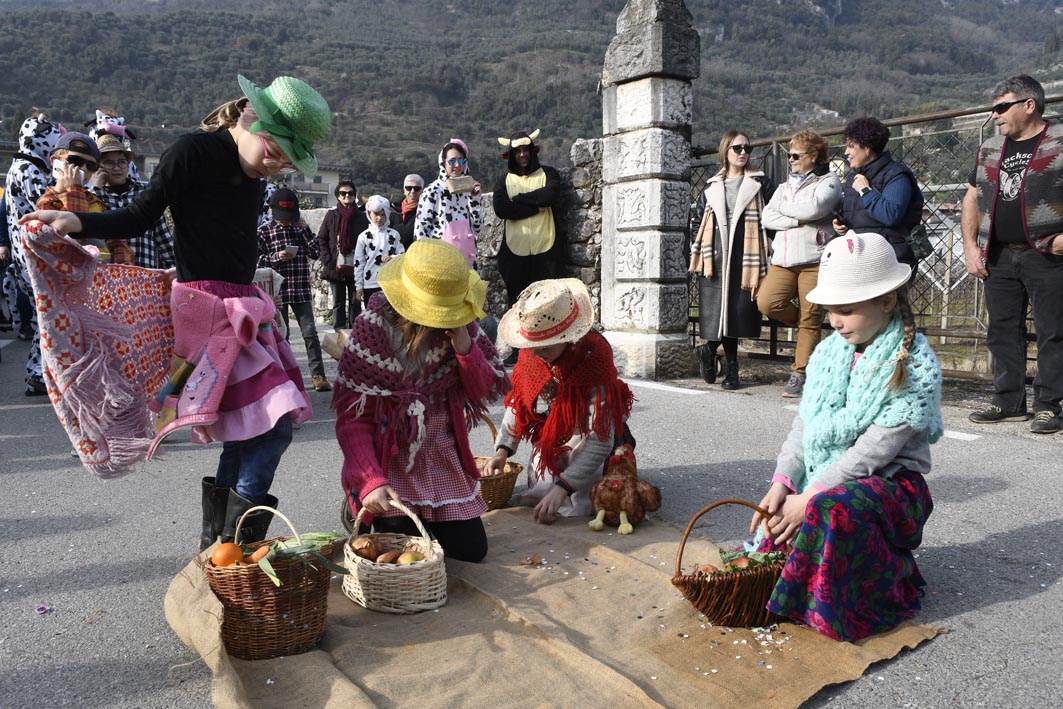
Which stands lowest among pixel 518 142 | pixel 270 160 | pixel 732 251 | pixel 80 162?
pixel 732 251

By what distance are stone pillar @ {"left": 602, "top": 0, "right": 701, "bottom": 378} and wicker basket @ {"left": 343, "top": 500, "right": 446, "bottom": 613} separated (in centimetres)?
513

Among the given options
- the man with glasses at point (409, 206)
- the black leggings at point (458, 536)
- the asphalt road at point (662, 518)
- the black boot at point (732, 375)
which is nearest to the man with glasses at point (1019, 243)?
the asphalt road at point (662, 518)

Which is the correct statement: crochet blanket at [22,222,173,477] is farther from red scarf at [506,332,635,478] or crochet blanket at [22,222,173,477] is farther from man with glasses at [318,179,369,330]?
man with glasses at [318,179,369,330]

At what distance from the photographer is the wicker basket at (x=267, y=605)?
8.23ft

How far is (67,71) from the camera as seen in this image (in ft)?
194

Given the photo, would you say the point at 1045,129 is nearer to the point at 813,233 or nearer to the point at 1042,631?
the point at 813,233

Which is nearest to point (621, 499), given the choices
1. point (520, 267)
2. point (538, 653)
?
point (538, 653)

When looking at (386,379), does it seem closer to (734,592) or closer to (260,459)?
(260,459)

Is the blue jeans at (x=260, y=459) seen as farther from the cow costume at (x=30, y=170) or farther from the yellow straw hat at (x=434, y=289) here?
the cow costume at (x=30, y=170)

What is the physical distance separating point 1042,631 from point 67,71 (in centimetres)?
6903

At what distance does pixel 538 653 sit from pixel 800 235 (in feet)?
15.3

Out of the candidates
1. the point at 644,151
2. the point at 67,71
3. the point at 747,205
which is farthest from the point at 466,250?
the point at 67,71

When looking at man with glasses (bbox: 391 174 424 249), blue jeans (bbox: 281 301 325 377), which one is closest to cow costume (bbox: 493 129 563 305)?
man with glasses (bbox: 391 174 424 249)

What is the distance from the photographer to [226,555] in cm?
254
